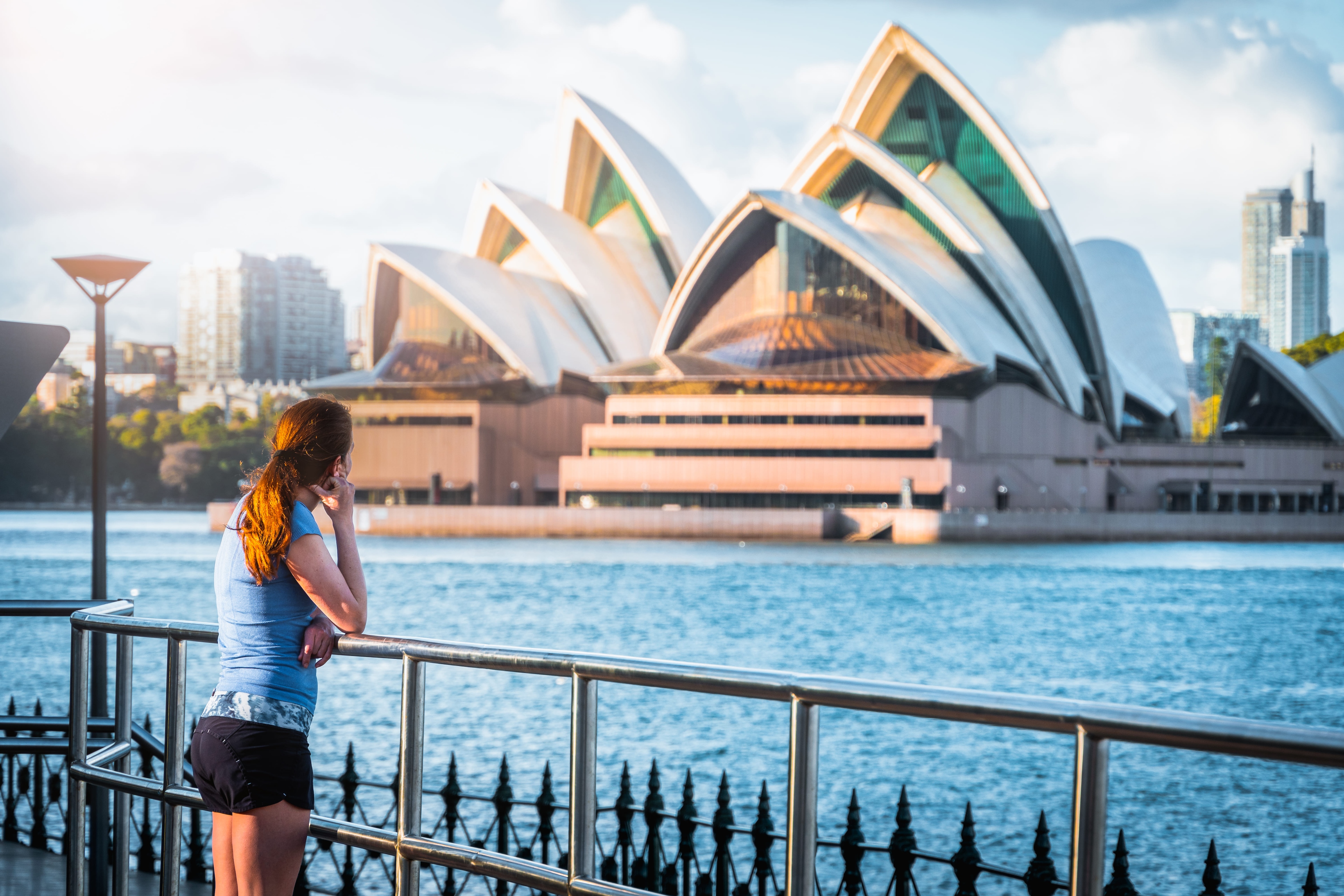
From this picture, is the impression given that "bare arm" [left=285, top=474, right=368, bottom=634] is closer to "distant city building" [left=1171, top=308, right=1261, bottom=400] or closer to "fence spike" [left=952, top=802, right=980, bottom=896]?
"fence spike" [left=952, top=802, right=980, bottom=896]

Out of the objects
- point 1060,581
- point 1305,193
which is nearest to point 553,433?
point 1060,581

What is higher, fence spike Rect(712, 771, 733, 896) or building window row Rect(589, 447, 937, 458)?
building window row Rect(589, 447, 937, 458)

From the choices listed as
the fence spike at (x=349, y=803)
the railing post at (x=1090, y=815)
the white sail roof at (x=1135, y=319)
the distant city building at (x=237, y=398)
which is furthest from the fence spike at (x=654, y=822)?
the distant city building at (x=237, y=398)

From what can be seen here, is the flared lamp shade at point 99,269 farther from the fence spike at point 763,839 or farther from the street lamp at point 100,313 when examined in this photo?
the fence spike at point 763,839

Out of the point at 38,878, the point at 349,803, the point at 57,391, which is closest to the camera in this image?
the point at 38,878

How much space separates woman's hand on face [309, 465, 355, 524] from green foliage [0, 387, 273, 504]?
79.8 meters

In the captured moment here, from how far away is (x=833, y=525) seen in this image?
166 ft

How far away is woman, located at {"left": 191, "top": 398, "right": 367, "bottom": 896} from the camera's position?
2586mm

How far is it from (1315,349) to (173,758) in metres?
87.4

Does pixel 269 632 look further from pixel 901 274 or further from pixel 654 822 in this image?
pixel 901 274

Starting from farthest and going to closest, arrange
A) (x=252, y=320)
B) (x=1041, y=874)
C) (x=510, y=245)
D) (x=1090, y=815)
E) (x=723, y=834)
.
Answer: (x=252, y=320) → (x=510, y=245) → (x=723, y=834) → (x=1041, y=874) → (x=1090, y=815)

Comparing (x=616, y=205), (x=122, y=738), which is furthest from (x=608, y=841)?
(x=616, y=205)

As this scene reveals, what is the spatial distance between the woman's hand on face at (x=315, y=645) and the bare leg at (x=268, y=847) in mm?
295

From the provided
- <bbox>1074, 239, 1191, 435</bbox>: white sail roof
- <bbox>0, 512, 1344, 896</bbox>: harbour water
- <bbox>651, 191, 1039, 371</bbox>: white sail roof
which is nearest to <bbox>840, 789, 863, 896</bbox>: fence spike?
<bbox>0, 512, 1344, 896</bbox>: harbour water
